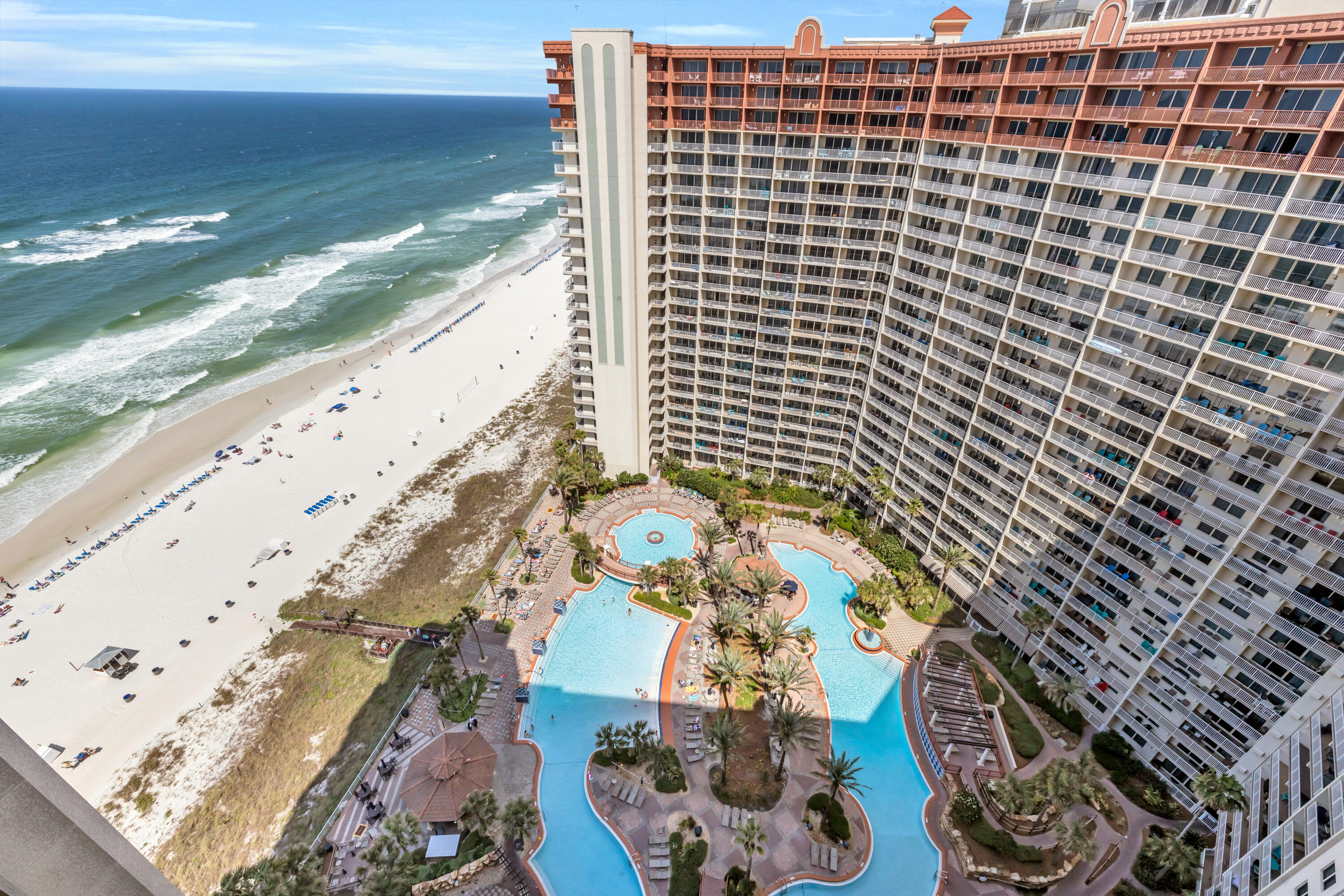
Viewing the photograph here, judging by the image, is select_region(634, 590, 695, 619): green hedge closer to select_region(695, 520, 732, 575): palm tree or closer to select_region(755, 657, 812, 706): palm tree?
select_region(695, 520, 732, 575): palm tree

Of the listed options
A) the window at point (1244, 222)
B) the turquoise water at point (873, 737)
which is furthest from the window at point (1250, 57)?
the turquoise water at point (873, 737)

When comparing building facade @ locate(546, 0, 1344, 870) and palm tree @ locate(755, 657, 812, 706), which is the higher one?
building facade @ locate(546, 0, 1344, 870)

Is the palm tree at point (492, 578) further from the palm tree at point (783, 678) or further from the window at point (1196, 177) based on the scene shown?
the window at point (1196, 177)

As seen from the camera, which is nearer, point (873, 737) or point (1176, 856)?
point (1176, 856)

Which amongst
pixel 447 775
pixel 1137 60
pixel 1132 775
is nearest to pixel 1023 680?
pixel 1132 775

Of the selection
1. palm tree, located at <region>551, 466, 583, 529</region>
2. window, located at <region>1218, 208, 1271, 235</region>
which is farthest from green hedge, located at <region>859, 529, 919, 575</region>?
window, located at <region>1218, 208, 1271, 235</region>

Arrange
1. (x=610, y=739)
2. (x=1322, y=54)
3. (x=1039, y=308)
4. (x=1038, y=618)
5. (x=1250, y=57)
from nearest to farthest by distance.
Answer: (x=1322, y=54) → (x=1250, y=57) → (x=610, y=739) → (x=1039, y=308) → (x=1038, y=618)

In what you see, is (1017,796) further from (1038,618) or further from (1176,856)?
(1038,618)
